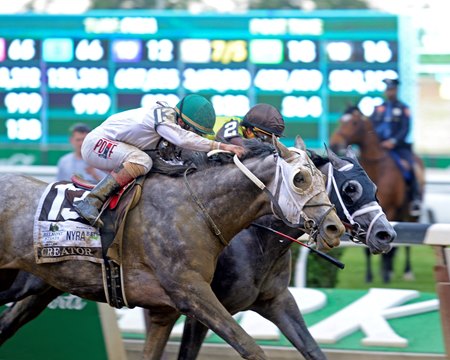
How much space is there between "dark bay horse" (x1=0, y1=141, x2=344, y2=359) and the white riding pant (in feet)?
0.43

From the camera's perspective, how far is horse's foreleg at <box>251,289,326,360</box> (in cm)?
546

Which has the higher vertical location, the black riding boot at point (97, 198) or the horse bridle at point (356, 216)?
the black riding boot at point (97, 198)

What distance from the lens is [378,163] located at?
A: 1127 centimetres

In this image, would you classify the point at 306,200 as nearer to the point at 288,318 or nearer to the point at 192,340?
the point at 288,318

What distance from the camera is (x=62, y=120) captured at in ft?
46.7

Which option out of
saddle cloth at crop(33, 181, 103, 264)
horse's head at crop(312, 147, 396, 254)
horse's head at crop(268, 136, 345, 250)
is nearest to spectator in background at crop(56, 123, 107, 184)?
saddle cloth at crop(33, 181, 103, 264)

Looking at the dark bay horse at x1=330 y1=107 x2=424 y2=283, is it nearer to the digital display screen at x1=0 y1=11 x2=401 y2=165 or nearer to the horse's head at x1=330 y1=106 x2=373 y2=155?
the horse's head at x1=330 y1=106 x2=373 y2=155

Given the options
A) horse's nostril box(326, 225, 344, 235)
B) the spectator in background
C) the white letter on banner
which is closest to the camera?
horse's nostril box(326, 225, 344, 235)

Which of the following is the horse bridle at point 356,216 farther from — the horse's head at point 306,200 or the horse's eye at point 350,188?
the horse's head at point 306,200

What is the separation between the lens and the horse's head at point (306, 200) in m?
4.79

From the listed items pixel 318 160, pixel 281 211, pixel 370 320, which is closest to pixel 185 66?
pixel 370 320

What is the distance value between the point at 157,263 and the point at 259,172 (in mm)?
698

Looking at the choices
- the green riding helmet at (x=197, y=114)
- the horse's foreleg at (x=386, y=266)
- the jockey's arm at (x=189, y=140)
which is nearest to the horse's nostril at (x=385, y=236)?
the jockey's arm at (x=189, y=140)

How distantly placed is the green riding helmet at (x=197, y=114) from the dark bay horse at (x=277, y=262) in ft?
2.25
